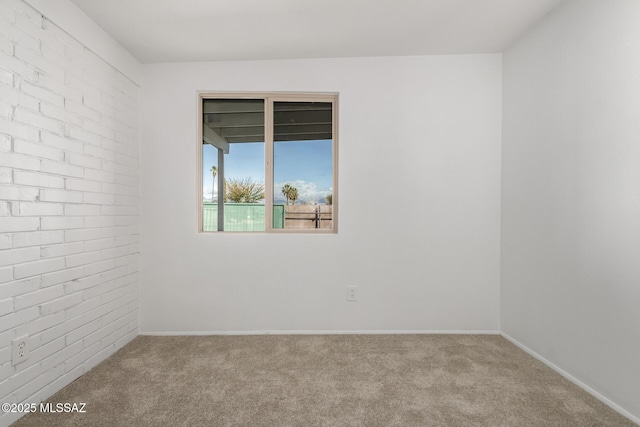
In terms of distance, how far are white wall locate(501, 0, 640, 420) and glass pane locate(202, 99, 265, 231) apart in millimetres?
2136

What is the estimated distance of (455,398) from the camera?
1805 millimetres

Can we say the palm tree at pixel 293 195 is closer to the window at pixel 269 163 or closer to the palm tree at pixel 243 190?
the window at pixel 269 163

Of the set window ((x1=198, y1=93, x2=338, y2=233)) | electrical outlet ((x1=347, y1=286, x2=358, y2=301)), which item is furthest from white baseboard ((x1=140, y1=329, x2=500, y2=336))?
window ((x1=198, y1=93, x2=338, y2=233))

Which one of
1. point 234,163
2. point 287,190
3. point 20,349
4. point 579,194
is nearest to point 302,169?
point 287,190

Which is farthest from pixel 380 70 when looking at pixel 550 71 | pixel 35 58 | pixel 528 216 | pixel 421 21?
pixel 35 58

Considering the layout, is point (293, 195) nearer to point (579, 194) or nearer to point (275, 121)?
point (275, 121)

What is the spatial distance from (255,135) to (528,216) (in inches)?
91.5

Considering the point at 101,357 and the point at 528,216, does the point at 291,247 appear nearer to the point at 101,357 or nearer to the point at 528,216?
the point at 101,357

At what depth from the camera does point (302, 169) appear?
2.91 meters

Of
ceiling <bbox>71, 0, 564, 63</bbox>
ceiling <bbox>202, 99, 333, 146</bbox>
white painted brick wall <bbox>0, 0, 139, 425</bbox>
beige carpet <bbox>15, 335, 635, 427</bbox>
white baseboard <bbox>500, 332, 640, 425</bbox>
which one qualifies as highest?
ceiling <bbox>71, 0, 564, 63</bbox>

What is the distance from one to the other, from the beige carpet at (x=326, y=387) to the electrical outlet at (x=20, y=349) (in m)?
0.30

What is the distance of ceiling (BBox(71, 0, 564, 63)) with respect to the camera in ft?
6.73

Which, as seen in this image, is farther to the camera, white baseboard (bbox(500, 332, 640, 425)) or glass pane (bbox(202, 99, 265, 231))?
glass pane (bbox(202, 99, 265, 231))

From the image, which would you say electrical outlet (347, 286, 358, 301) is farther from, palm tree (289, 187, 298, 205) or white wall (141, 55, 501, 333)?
palm tree (289, 187, 298, 205)
